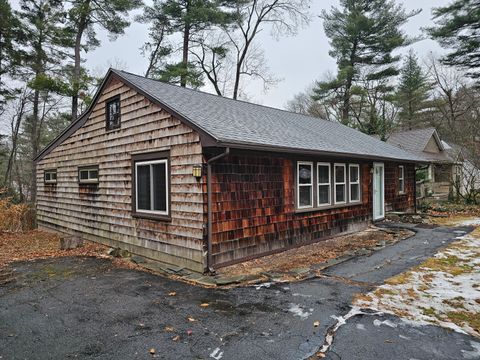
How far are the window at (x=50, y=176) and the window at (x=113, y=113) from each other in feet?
13.7

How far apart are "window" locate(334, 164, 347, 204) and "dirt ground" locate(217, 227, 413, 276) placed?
3.62 feet

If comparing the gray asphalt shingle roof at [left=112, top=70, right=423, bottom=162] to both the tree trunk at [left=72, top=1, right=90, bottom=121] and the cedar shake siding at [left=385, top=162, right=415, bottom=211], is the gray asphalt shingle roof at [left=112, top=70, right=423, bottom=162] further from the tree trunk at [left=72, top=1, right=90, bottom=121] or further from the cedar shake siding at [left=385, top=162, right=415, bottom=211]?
the tree trunk at [left=72, top=1, right=90, bottom=121]

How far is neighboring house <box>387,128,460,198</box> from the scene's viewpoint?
21516 mm

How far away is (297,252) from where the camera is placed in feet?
23.7

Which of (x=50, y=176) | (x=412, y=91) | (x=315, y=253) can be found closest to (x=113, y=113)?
(x=50, y=176)

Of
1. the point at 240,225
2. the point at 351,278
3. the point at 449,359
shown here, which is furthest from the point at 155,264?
the point at 449,359

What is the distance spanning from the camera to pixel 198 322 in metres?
3.79

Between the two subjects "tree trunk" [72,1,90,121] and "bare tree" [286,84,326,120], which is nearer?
"tree trunk" [72,1,90,121]

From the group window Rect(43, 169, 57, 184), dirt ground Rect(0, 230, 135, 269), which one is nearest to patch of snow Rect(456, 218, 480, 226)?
dirt ground Rect(0, 230, 135, 269)

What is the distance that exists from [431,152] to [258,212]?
22.7m

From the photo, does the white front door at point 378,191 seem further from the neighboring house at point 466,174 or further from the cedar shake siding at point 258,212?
the neighboring house at point 466,174

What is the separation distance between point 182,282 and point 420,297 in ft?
12.4

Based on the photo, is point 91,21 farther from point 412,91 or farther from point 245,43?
point 412,91

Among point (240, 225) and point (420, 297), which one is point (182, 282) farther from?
point (420, 297)
